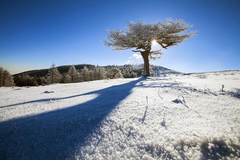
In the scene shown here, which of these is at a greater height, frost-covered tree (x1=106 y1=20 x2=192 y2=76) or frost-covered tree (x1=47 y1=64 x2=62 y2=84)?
frost-covered tree (x1=106 y1=20 x2=192 y2=76)

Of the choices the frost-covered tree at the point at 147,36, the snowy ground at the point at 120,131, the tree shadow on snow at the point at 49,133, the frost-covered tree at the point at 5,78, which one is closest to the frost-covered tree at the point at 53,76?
the frost-covered tree at the point at 5,78

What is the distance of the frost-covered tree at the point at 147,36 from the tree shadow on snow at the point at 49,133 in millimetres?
16226

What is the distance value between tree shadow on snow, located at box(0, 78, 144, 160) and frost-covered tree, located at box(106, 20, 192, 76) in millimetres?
16226

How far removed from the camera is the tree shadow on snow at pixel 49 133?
15.4ft

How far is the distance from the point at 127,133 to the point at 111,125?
0.66 metres

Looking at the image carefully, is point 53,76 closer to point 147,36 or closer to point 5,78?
point 5,78

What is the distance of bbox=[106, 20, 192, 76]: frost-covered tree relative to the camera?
21500mm

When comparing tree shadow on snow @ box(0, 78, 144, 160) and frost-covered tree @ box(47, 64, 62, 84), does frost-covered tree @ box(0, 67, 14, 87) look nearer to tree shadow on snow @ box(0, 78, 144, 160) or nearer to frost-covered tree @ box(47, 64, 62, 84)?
frost-covered tree @ box(47, 64, 62, 84)

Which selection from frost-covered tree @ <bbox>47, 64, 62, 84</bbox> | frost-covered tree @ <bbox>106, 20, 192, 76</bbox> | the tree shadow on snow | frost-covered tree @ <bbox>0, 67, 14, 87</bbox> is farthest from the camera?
frost-covered tree @ <bbox>47, 64, 62, 84</bbox>

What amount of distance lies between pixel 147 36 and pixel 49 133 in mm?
18128

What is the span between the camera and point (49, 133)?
546cm

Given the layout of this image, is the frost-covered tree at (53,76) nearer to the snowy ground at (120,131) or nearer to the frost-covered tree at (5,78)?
the frost-covered tree at (5,78)

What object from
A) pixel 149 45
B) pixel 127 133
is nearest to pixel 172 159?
pixel 127 133

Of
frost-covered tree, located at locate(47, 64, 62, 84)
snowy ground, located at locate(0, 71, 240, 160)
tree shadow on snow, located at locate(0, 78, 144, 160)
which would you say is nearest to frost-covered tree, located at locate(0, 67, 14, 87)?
frost-covered tree, located at locate(47, 64, 62, 84)
